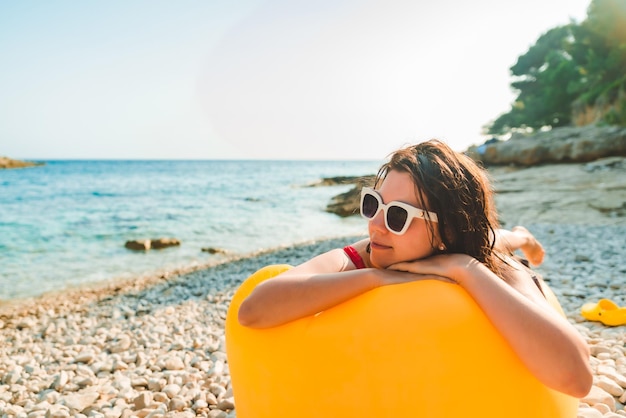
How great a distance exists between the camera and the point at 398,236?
7.02 ft

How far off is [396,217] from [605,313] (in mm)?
3762

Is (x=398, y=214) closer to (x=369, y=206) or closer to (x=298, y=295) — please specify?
(x=369, y=206)

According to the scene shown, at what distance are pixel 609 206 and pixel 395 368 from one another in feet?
45.1

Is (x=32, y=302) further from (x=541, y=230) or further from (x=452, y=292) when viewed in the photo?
(x=541, y=230)

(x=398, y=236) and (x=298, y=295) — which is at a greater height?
(x=398, y=236)

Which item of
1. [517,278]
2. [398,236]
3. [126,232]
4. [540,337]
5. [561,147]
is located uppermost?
[561,147]

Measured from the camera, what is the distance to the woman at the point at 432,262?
1749mm

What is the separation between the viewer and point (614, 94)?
2709 cm

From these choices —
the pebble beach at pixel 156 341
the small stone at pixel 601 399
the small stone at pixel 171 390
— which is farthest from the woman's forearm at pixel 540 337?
the small stone at pixel 171 390

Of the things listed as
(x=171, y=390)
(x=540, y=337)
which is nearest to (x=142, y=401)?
(x=171, y=390)

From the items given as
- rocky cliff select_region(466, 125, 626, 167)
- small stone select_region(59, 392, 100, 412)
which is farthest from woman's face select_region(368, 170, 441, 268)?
rocky cliff select_region(466, 125, 626, 167)

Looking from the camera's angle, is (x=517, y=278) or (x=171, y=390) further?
(x=171, y=390)

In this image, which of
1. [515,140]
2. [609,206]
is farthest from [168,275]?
[515,140]

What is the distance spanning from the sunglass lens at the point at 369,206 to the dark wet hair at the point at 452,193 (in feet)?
0.61
